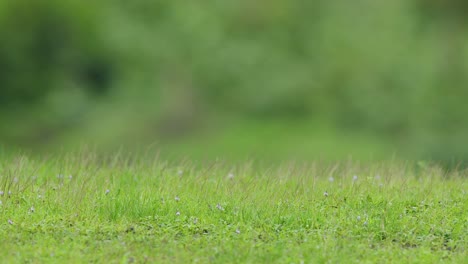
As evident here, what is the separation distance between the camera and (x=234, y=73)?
173ft

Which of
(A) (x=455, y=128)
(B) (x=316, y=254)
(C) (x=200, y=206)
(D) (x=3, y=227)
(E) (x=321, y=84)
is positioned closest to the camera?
(B) (x=316, y=254)

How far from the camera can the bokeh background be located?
46875 mm

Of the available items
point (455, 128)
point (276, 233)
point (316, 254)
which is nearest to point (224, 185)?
point (276, 233)

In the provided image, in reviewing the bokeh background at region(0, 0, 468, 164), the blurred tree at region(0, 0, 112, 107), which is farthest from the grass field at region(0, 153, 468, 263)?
the blurred tree at region(0, 0, 112, 107)

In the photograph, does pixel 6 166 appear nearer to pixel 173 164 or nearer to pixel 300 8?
pixel 173 164

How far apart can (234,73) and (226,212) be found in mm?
42869

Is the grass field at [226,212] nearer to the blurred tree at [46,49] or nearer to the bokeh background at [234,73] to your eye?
the bokeh background at [234,73]

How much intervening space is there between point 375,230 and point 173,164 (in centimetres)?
348

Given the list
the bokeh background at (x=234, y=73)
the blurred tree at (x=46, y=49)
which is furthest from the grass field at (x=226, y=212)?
the blurred tree at (x=46, y=49)

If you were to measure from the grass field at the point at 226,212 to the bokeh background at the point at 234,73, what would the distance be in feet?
108

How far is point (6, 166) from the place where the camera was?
11.7 metres

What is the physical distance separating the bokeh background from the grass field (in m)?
32.8

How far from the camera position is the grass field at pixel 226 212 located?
348 inches

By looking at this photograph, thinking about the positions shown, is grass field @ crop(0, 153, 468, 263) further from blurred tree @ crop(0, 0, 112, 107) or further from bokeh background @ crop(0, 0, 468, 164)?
blurred tree @ crop(0, 0, 112, 107)
